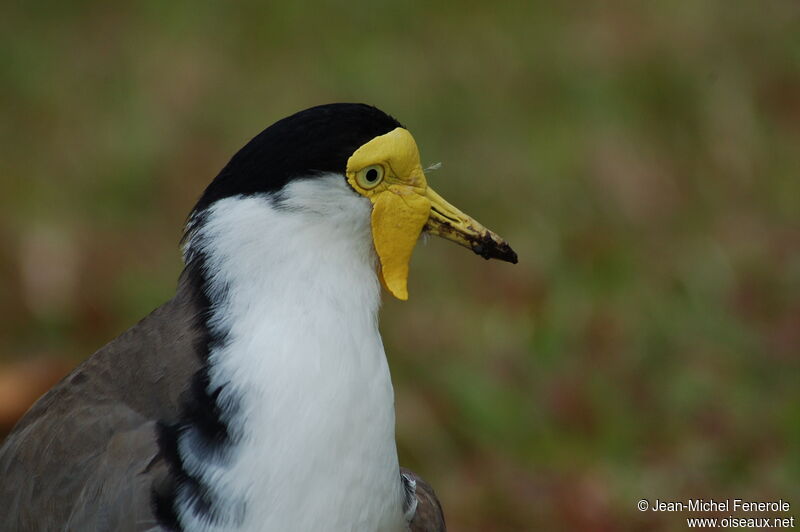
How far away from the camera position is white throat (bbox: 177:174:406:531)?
8.09ft

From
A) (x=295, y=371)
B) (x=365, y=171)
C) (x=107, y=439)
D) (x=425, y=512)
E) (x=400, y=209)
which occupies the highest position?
(x=365, y=171)

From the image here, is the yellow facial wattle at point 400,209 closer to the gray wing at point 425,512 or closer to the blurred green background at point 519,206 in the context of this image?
the gray wing at point 425,512

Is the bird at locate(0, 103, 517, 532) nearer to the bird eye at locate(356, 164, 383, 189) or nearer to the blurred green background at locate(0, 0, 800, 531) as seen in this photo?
the bird eye at locate(356, 164, 383, 189)

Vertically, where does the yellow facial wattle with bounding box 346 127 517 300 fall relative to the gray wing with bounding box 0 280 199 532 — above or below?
above

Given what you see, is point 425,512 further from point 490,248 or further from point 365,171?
point 365,171

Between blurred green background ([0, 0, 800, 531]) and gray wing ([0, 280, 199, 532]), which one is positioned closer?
gray wing ([0, 280, 199, 532])

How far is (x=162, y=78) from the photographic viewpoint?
6582 millimetres

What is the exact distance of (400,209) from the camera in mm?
2717

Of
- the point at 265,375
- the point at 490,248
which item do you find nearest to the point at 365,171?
the point at 490,248

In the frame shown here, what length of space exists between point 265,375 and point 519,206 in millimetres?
3124

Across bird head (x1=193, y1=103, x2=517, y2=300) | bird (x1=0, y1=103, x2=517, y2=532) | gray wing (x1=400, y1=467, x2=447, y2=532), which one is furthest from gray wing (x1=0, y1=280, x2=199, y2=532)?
gray wing (x1=400, y1=467, x2=447, y2=532)

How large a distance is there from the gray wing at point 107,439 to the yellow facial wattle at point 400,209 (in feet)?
1.41

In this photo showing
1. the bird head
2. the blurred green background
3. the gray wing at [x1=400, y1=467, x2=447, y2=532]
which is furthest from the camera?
the blurred green background

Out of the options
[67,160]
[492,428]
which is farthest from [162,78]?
[492,428]
